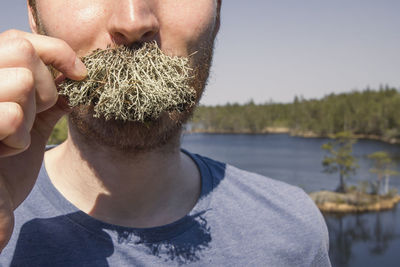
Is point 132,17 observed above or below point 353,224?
above

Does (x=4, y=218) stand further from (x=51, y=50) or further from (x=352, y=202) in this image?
(x=352, y=202)

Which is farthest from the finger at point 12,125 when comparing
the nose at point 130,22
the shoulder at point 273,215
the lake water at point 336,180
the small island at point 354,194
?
the small island at point 354,194

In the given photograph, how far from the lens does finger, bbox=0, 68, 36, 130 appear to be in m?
0.99

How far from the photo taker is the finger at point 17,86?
3.26 feet

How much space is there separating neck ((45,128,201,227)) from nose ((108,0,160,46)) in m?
0.64

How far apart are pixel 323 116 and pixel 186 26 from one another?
109 metres

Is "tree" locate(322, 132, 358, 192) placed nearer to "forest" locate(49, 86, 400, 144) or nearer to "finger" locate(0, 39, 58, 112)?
"forest" locate(49, 86, 400, 144)

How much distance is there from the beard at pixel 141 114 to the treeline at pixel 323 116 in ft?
278

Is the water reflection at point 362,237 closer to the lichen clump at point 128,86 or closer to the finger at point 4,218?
the lichen clump at point 128,86

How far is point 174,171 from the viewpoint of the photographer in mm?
2168

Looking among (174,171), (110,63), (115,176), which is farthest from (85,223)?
(110,63)

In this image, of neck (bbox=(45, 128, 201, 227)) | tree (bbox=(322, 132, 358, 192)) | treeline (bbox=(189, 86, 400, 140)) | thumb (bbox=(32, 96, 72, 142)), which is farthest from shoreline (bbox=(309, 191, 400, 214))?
treeline (bbox=(189, 86, 400, 140))

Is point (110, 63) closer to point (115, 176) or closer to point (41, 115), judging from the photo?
point (41, 115)

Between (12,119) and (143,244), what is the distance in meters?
1.02
